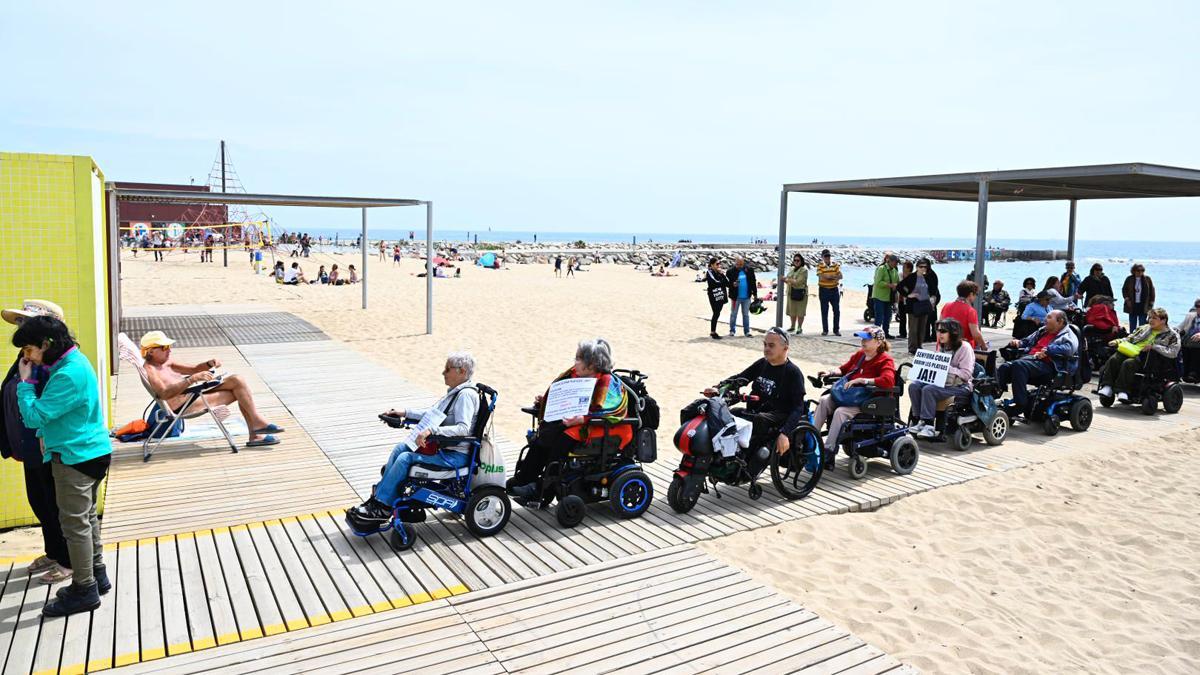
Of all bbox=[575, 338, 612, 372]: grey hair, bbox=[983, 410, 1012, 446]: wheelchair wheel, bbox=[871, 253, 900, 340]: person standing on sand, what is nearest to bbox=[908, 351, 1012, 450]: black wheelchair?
bbox=[983, 410, 1012, 446]: wheelchair wheel

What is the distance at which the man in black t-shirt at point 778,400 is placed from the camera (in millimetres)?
5754

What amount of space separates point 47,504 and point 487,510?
7.06ft

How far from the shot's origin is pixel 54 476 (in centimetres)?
385

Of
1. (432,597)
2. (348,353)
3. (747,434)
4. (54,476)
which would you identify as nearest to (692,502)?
(747,434)

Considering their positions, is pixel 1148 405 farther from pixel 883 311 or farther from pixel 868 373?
pixel 883 311

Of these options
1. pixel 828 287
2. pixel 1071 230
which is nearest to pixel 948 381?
pixel 828 287

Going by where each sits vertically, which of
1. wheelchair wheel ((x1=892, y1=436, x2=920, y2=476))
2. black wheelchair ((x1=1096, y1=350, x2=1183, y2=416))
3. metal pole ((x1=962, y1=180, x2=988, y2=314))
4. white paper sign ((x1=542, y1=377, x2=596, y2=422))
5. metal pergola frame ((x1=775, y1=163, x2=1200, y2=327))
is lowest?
wheelchair wheel ((x1=892, y1=436, x2=920, y2=476))

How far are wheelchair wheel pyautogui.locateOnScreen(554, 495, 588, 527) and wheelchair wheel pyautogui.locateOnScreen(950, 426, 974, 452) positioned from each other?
3831mm

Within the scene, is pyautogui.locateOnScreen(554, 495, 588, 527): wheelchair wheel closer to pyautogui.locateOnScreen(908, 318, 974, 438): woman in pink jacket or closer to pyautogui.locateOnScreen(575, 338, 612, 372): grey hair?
pyautogui.locateOnScreen(575, 338, 612, 372): grey hair

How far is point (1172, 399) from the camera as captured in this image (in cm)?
923

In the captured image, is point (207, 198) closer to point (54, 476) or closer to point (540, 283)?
point (54, 476)

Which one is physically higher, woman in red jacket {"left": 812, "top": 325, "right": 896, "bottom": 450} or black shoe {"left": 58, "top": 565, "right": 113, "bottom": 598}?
woman in red jacket {"left": 812, "top": 325, "right": 896, "bottom": 450}

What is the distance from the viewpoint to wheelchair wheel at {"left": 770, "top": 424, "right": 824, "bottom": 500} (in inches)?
228

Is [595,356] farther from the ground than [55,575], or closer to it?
farther from the ground
